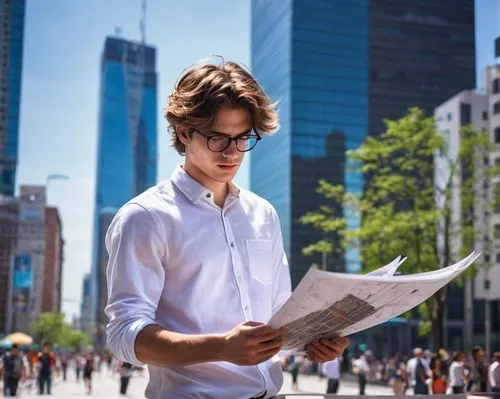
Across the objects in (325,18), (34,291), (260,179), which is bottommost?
(34,291)

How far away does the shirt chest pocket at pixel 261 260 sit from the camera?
2.03 meters

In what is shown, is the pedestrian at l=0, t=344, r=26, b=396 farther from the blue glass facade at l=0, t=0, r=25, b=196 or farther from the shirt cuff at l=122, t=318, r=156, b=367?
the blue glass facade at l=0, t=0, r=25, b=196

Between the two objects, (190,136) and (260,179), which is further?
(260,179)

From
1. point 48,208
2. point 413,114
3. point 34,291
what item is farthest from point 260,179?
point 48,208

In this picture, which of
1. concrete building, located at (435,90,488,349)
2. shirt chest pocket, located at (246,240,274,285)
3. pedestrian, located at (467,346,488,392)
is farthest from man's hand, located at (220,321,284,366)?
pedestrian, located at (467,346,488,392)

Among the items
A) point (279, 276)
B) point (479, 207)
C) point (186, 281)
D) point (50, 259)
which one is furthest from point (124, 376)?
point (50, 259)

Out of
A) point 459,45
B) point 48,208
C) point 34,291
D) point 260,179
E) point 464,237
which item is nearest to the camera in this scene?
point 464,237

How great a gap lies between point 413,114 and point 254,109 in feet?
82.8

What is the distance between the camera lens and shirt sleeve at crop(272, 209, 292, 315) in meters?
2.19

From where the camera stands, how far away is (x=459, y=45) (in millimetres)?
78438

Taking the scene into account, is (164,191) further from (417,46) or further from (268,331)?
(417,46)

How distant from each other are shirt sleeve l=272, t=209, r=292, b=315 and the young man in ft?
0.32

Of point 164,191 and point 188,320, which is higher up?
point 164,191

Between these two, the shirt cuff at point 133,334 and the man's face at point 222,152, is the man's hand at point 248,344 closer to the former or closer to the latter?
the shirt cuff at point 133,334
